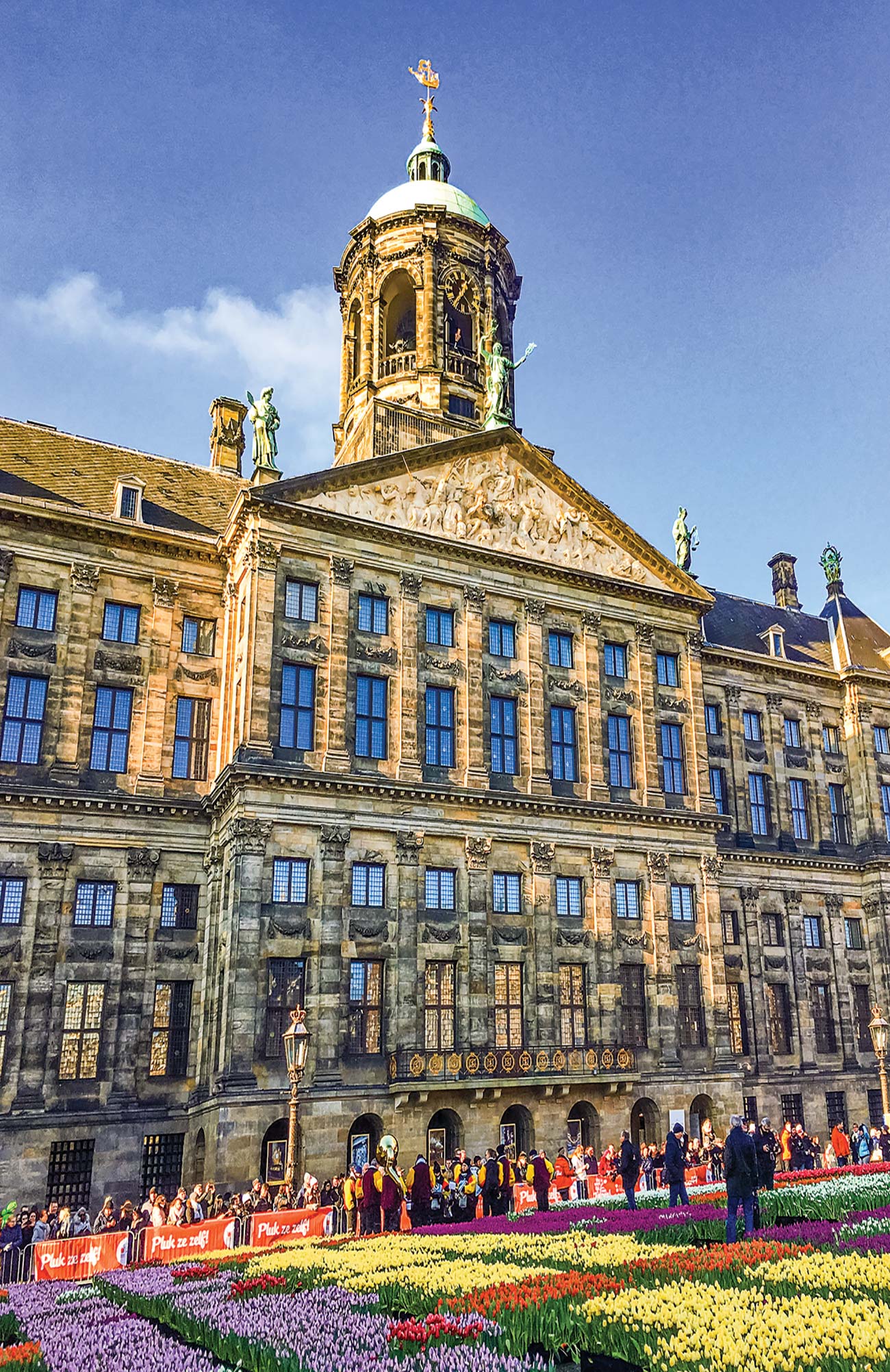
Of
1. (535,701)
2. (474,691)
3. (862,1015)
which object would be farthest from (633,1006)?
(862,1015)

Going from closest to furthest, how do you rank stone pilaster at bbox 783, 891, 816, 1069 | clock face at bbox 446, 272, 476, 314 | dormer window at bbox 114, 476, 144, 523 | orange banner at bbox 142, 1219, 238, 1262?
orange banner at bbox 142, 1219, 238, 1262
dormer window at bbox 114, 476, 144, 523
stone pilaster at bbox 783, 891, 816, 1069
clock face at bbox 446, 272, 476, 314

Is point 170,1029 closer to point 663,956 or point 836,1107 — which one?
point 663,956

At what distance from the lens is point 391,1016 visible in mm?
36219

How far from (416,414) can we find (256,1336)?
3743cm

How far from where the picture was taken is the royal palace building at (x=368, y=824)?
35344mm

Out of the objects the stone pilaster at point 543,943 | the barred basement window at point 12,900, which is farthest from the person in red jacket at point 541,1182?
the barred basement window at point 12,900

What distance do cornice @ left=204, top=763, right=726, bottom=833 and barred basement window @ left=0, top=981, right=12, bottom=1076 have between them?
8498mm

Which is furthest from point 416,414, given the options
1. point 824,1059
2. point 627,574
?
point 824,1059

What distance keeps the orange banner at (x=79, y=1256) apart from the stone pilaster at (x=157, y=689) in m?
17.7

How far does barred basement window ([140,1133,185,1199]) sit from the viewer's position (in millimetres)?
35656

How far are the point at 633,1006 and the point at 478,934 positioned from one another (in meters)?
7.42

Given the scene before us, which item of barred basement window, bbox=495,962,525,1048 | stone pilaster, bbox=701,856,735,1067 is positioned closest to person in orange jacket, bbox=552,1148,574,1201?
barred basement window, bbox=495,962,525,1048

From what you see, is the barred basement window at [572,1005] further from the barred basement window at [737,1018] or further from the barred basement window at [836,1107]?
the barred basement window at [836,1107]

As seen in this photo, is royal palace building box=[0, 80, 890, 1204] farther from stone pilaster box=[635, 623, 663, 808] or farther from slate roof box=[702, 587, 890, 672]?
slate roof box=[702, 587, 890, 672]
